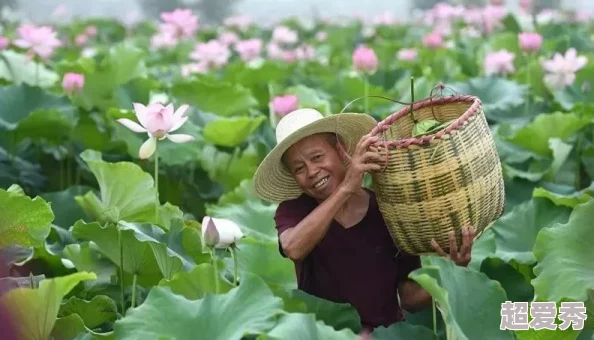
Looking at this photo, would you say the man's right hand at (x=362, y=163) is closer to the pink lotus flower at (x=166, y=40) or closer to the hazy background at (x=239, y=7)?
the pink lotus flower at (x=166, y=40)

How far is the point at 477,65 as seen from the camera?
4.57 m

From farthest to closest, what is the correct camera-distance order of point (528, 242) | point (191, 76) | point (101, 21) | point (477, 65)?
point (101, 21)
point (477, 65)
point (191, 76)
point (528, 242)

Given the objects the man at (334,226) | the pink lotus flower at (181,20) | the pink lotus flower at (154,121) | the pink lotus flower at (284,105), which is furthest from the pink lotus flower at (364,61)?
the man at (334,226)

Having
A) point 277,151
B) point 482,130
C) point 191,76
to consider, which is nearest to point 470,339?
point 482,130

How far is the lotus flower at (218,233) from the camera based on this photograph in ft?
5.32

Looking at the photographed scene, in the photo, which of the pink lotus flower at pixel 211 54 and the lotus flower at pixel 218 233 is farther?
the pink lotus flower at pixel 211 54

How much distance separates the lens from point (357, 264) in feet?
5.69

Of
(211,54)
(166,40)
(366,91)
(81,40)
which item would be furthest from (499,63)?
(81,40)

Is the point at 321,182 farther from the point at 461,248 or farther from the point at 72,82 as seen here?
the point at 72,82

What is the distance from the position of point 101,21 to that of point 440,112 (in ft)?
22.1

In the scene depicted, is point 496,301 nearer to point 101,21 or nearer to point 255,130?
point 255,130

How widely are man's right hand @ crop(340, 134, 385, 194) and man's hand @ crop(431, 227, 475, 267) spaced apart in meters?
0.14

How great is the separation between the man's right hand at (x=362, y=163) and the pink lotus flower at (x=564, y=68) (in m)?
2.01

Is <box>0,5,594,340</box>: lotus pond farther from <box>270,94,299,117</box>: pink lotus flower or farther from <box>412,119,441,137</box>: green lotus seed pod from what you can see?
<box>412,119,441,137</box>: green lotus seed pod
